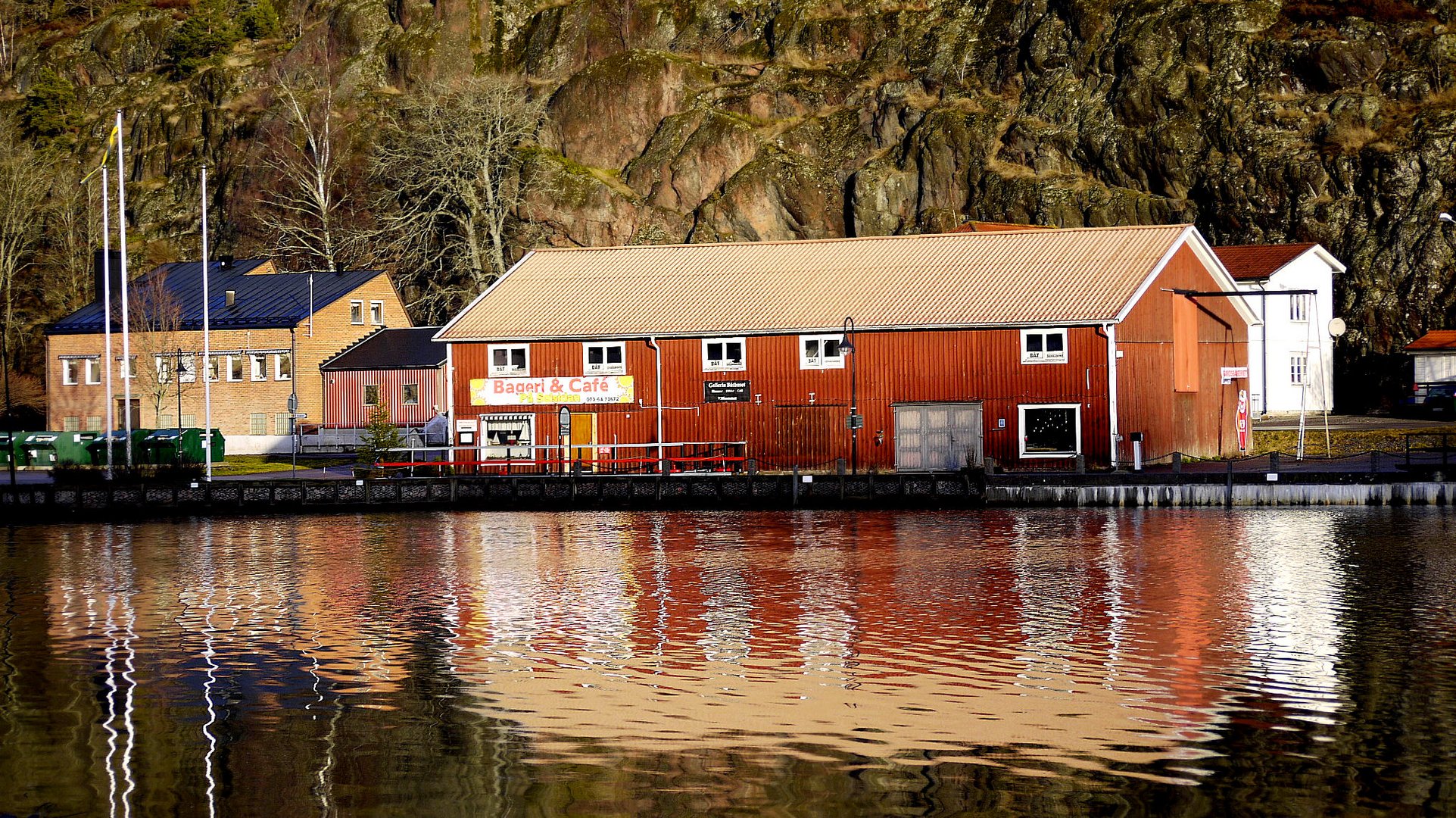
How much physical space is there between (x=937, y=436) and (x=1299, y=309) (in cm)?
3025

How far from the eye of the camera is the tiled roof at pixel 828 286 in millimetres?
57500

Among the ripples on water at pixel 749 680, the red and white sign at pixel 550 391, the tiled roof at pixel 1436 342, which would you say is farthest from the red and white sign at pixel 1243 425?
the ripples on water at pixel 749 680

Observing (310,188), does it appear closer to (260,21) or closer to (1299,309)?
(260,21)

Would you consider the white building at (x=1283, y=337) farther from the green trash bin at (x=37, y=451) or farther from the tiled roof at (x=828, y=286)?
the green trash bin at (x=37, y=451)

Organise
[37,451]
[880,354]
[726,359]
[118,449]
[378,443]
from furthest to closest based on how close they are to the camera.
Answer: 1. [37,451]
2. [118,449]
3. [378,443]
4. [726,359]
5. [880,354]

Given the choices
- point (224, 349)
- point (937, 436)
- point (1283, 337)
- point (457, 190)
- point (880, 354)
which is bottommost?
point (937, 436)

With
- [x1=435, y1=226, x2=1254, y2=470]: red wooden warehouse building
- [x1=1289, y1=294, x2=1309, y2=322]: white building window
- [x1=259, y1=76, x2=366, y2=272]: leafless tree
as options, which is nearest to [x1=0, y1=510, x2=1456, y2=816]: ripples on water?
[x1=435, y1=226, x2=1254, y2=470]: red wooden warehouse building

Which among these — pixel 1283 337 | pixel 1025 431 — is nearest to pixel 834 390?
pixel 1025 431

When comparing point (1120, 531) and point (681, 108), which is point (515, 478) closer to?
point (1120, 531)

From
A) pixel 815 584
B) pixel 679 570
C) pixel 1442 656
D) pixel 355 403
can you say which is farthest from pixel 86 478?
pixel 1442 656

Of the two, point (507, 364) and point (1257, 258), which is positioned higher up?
point (1257, 258)

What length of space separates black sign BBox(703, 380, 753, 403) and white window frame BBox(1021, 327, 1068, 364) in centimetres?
972

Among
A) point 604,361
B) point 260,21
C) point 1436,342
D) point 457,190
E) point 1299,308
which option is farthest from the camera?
point 260,21

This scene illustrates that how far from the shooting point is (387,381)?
8375 cm
